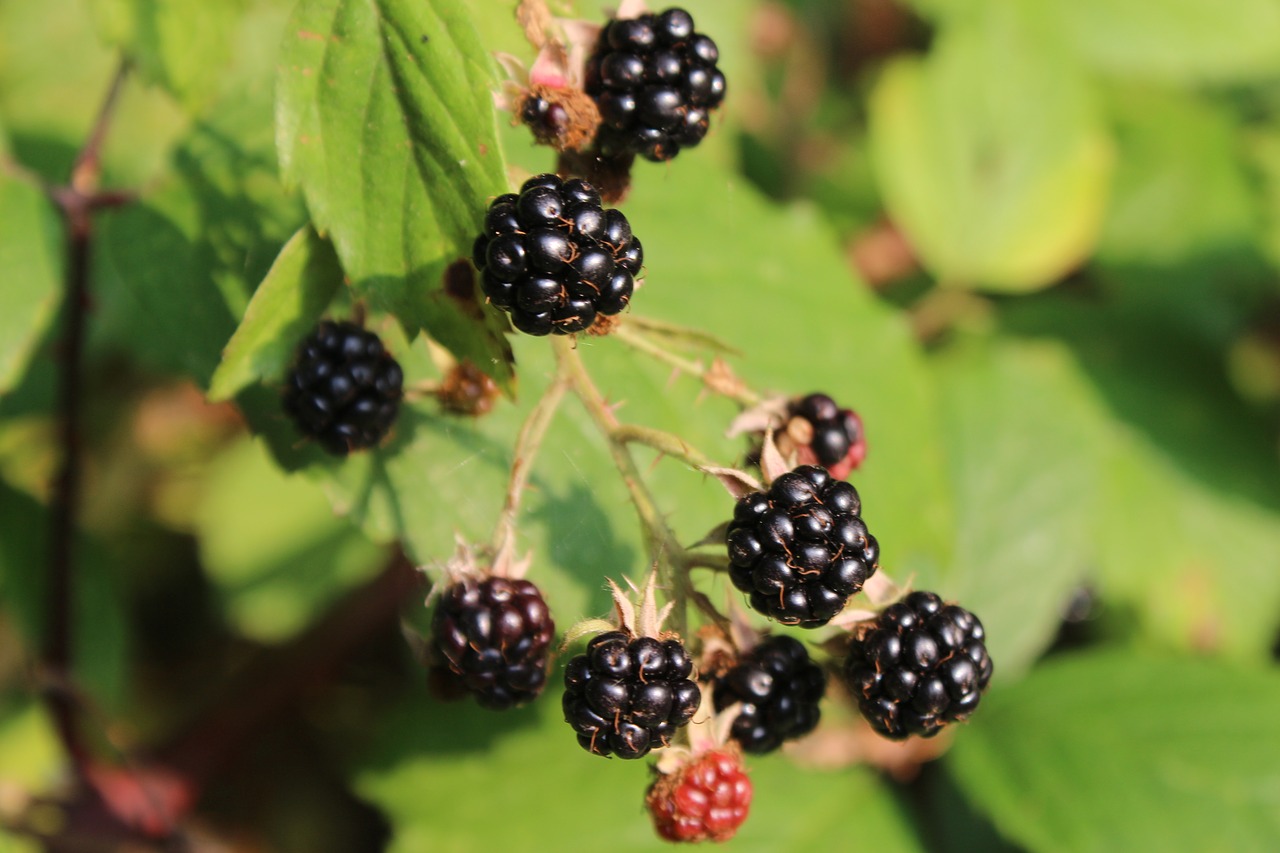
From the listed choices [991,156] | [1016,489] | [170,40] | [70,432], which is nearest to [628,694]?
[70,432]

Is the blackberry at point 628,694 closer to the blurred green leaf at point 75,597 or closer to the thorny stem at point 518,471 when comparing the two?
the thorny stem at point 518,471

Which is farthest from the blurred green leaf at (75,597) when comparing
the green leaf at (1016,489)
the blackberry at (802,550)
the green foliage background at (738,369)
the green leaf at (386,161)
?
the green leaf at (1016,489)

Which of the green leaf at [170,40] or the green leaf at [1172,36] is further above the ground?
the green leaf at [170,40]

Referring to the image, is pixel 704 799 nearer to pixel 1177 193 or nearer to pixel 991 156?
pixel 991 156

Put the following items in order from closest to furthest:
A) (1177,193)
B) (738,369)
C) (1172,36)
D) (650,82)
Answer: (650,82) → (738,369) → (1177,193) → (1172,36)

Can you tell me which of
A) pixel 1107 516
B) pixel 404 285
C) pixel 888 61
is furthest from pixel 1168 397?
pixel 404 285
